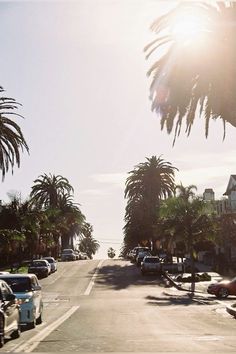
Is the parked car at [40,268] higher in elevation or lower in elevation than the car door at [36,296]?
higher

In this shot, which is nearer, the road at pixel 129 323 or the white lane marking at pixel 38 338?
the white lane marking at pixel 38 338

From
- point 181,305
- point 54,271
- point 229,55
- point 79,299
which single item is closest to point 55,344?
point 229,55

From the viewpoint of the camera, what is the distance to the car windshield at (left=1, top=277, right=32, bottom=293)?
67.1ft

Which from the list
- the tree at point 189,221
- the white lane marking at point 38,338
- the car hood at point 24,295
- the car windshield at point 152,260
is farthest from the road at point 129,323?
the car windshield at point 152,260

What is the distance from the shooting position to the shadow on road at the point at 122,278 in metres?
50.2

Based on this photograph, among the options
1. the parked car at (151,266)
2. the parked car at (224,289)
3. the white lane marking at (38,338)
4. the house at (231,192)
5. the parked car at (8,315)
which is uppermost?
the house at (231,192)

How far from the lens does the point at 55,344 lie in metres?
16.1

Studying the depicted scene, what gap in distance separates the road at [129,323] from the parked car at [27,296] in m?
0.41

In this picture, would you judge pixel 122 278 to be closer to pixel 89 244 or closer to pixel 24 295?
pixel 24 295

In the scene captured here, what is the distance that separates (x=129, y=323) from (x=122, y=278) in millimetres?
33323

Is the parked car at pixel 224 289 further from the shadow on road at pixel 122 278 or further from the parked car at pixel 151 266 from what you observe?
the parked car at pixel 151 266

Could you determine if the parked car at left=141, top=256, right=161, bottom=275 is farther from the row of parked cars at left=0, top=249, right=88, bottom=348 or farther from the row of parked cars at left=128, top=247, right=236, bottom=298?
the row of parked cars at left=0, top=249, right=88, bottom=348

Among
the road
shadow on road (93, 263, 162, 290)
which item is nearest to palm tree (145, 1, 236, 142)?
the road

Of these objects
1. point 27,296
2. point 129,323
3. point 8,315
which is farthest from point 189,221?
point 8,315
